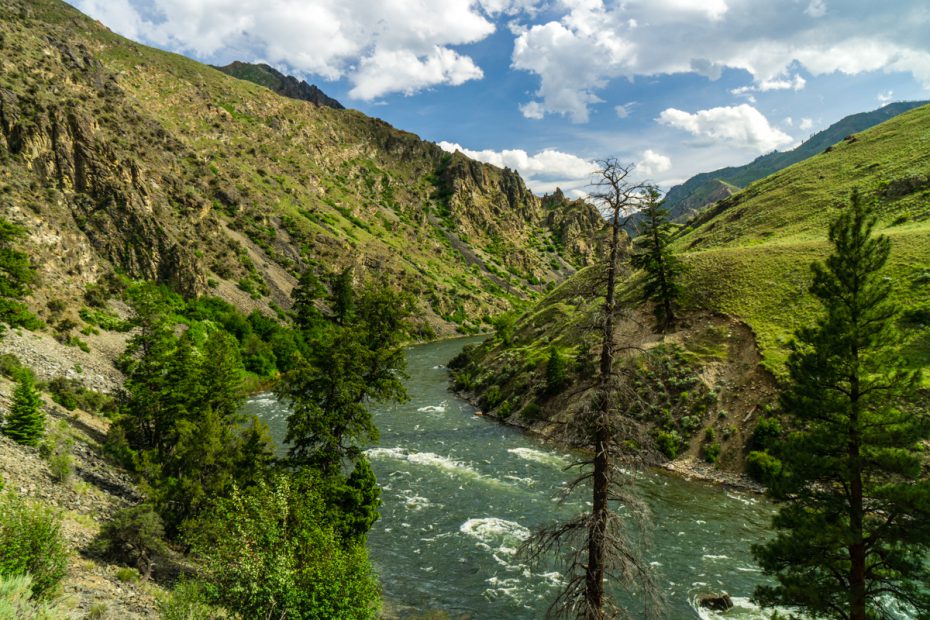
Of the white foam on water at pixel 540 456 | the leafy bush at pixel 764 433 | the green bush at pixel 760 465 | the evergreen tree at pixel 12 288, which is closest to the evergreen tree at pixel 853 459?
the green bush at pixel 760 465

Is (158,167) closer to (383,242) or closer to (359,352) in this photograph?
(383,242)

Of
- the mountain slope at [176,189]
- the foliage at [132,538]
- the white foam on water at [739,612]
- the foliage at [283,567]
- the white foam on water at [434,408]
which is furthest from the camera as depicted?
A: the mountain slope at [176,189]

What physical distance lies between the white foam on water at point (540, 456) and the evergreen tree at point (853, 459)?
78.6 ft

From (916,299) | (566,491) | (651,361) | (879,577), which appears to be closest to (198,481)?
(566,491)

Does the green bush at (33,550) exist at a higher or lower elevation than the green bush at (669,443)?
higher

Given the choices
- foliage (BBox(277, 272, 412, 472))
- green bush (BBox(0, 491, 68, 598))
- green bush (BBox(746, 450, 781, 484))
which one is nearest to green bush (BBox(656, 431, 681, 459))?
green bush (BBox(746, 450, 781, 484))

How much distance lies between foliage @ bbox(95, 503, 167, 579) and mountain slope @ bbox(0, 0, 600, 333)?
4448 cm

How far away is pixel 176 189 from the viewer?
97312mm

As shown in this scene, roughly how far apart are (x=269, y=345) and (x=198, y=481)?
58.2 metres

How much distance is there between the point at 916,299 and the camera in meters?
41.4

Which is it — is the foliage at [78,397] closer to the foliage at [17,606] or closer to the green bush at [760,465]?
the foliage at [17,606]

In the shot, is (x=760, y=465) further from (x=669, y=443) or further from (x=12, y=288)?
(x=12, y=288)

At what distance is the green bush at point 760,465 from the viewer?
112ft

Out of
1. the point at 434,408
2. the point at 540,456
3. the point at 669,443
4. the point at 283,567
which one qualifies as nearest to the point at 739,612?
the point at 669,443
